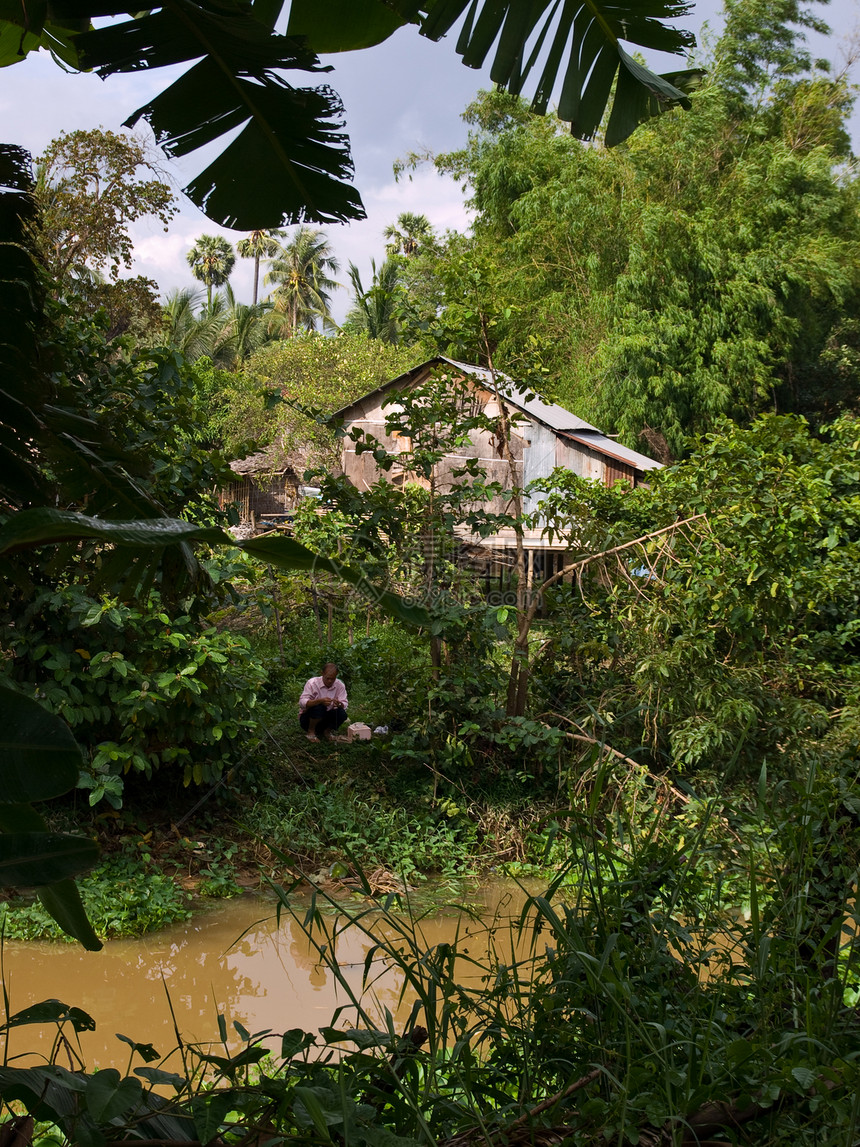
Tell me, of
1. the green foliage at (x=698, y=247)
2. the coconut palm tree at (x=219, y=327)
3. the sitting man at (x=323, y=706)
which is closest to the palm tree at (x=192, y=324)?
the coconut palm tree at (x=219, y=327)

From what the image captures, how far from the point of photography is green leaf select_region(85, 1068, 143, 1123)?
1.02 m

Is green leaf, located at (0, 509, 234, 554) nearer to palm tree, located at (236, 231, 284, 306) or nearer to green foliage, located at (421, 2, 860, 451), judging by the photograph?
green foliage, located at (421, 2, 860, 451)

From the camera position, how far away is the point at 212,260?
4216 cm

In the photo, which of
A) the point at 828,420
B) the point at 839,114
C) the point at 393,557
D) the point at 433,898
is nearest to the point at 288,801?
the point at 433,898

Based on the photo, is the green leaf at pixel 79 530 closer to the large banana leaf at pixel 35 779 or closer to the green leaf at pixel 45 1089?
the large banana leaf at pixel 35 779

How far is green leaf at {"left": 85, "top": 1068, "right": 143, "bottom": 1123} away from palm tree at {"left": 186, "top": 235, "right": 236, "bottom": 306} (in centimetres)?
4363

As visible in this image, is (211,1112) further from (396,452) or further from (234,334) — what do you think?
(234,334)

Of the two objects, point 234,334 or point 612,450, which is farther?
point 234,334

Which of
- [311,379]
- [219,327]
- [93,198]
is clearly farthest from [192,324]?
[93,198]

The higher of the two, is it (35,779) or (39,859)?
(35,779)

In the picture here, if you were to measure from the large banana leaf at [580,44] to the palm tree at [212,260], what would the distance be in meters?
41.6

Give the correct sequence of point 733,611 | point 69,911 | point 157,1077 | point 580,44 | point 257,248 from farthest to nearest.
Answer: point 257,248, point 733,611, point 580,44, point 69,911, point 157,1077

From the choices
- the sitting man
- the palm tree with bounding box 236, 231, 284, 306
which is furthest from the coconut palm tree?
the sitting man

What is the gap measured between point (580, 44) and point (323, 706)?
4866mm
